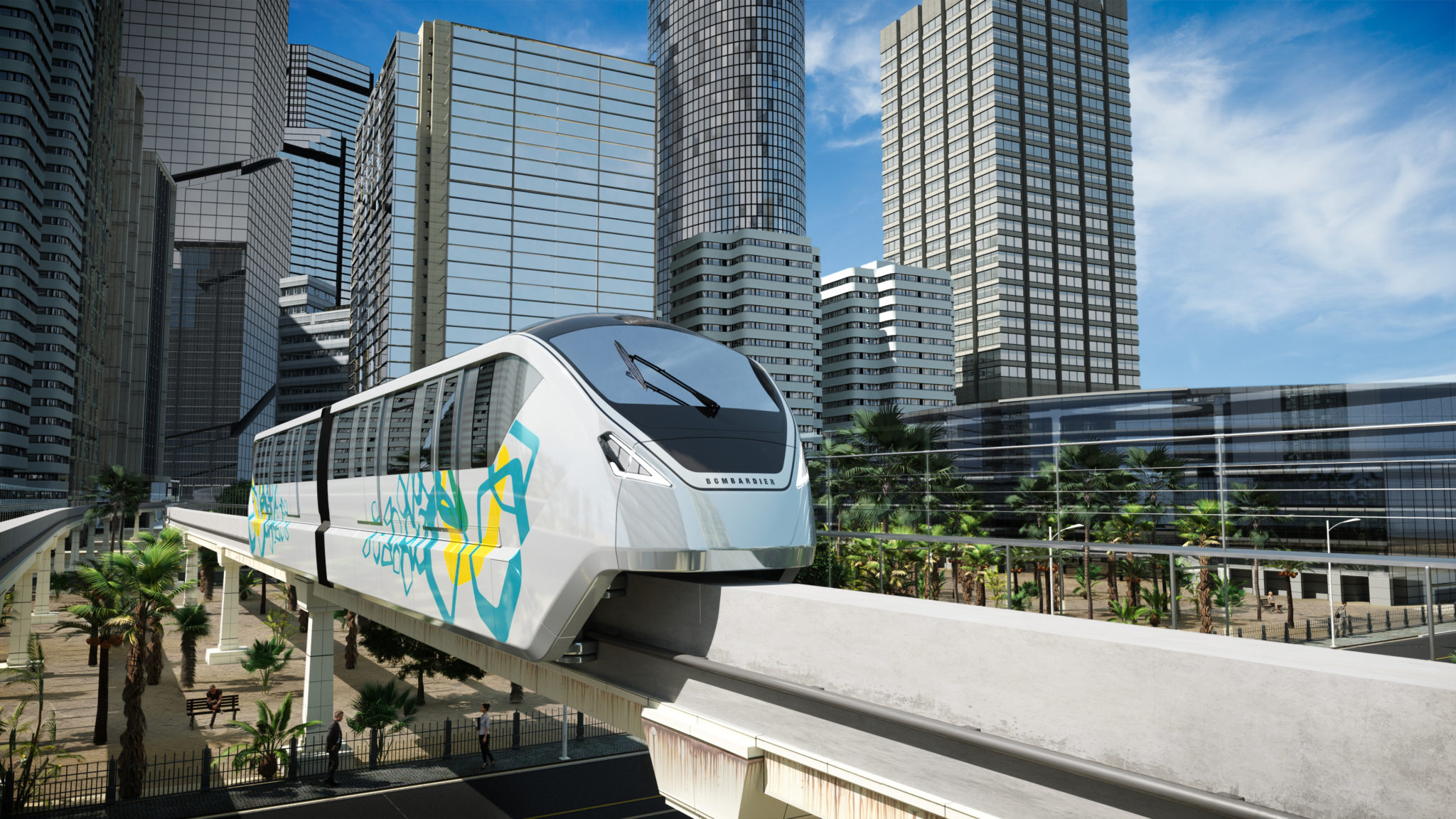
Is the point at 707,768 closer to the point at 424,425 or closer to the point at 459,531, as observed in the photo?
the point at 459,531

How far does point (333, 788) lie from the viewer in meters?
24.4

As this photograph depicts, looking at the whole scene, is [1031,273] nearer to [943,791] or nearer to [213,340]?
[943,791]

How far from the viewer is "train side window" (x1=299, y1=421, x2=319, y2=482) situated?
15867 mm

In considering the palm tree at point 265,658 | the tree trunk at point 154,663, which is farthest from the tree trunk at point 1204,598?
the tree trunk at point 154,663

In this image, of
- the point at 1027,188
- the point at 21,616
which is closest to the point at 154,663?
the point at 21,616

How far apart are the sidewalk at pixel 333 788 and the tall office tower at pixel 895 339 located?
372ft

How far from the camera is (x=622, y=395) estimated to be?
7.34 meters

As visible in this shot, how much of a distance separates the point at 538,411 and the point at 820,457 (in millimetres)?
14606

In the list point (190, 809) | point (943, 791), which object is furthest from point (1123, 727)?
point (190, 809)

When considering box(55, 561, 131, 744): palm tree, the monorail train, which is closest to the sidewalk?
box(55, 561, 131, 744): palm tree

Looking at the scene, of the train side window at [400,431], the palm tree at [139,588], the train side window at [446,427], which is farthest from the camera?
the palm tree at [139,588]

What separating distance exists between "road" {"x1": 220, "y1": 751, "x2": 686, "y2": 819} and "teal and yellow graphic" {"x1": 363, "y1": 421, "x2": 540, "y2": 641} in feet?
45.6

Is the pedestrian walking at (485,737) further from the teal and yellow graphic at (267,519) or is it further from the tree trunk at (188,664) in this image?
the tree trunk at (188,664)

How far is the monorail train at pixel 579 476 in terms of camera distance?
6.78 meters
